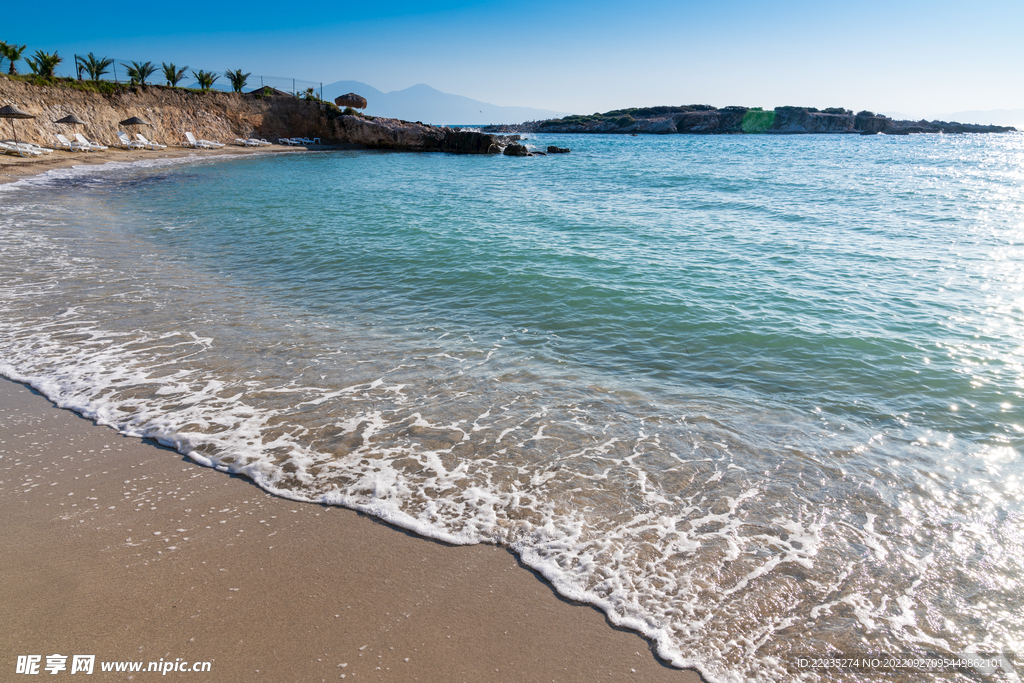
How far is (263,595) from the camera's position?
10.0ft

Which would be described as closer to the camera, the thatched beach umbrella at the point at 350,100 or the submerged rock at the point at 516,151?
the submerged rock at the point at 516,151

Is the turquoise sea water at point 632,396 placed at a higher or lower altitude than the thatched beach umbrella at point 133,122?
lower

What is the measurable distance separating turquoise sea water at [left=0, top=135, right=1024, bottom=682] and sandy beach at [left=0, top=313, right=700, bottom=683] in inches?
10.3

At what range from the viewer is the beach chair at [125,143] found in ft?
122

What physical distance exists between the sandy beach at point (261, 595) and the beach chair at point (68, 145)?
39770 millimetres

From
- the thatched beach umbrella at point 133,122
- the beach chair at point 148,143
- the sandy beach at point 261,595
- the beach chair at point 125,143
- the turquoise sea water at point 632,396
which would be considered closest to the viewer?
the sandy beach at point 261,595

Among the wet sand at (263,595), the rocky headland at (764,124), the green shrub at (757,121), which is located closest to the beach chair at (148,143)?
the wet sand at (263,595)

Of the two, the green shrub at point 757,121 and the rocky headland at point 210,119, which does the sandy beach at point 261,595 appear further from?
the green shrub at point 757,121

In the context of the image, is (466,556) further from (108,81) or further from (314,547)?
(108,81)

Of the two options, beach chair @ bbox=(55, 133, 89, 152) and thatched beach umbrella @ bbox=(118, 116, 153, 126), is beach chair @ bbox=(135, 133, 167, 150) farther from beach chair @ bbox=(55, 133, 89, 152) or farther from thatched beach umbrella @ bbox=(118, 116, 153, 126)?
beach chair @ bbox=(55, 133, 89, 152)

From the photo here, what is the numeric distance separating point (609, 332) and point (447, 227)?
8.90 meters

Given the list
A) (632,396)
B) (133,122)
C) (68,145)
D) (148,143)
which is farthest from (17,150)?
(632,396)

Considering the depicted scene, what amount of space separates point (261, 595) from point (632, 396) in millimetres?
4073

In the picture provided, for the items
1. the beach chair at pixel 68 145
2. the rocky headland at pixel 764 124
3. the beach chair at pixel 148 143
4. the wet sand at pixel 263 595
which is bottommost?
the wet sand at pixel 263 595
